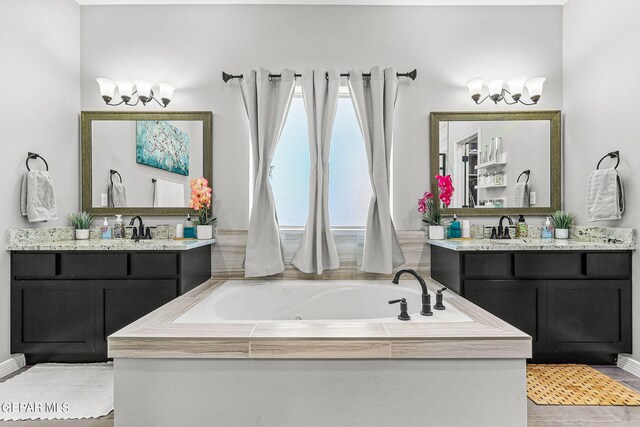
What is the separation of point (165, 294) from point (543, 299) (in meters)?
2.51

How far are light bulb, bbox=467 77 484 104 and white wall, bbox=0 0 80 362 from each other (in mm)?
3239

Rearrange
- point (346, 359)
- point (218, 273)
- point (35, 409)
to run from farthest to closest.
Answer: point (218, 273)
point (35, 409)
point (346, 359)

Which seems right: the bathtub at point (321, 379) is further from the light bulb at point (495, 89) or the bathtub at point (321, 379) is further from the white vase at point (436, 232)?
the light bulb at point (495, 89)

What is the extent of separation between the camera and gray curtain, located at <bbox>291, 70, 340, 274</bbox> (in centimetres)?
261

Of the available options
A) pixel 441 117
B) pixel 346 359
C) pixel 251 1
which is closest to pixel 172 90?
pixel 251 1

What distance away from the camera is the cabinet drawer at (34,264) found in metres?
2.26

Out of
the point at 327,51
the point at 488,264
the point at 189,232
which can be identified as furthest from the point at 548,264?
the point at 189,232

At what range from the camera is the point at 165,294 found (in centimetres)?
225

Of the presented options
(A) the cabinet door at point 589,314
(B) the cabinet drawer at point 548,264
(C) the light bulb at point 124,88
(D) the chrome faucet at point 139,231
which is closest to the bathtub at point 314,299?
(B) the cabinet drawer at point 548,264

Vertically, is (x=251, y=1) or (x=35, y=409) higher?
(x=251, y=1)

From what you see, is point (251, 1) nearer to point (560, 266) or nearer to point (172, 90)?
point (172, 90)

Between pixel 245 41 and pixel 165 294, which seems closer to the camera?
pixel 165 294

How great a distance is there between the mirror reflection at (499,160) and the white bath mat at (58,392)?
2.76 metres

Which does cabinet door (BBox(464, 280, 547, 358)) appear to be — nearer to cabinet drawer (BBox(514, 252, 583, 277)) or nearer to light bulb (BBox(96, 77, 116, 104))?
cabinet drawer (BBox(514, 252, 583, 277))
